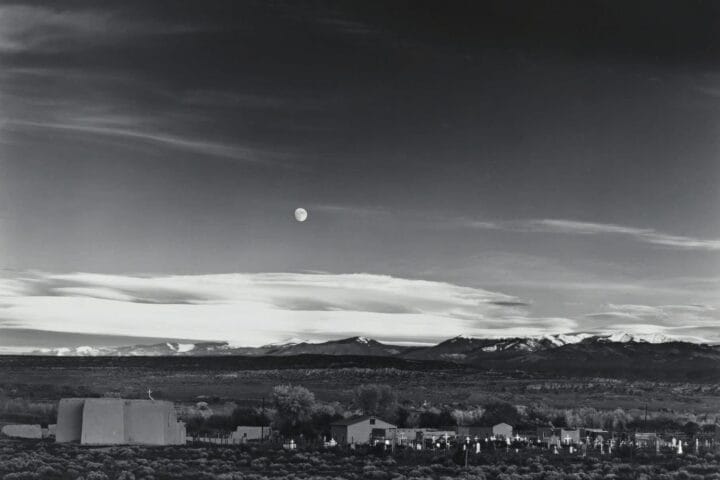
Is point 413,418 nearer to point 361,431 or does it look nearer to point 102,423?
point 361,431

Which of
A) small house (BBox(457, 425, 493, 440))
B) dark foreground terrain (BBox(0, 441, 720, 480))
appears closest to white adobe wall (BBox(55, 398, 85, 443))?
dark foreground terrain (BBox(0, 441, 720, 480))

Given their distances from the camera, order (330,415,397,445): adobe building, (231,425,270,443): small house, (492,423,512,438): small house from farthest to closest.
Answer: (492,423,512,438): small house
(231,425,270,443): small house
(330,415,397,445): adobe building

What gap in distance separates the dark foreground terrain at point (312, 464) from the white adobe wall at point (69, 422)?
257 centimetres

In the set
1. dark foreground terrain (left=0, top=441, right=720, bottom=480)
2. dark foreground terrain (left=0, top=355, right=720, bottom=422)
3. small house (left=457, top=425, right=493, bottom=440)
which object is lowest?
dark foreground terrain (left=0, top=441, right=720, bottom=480)

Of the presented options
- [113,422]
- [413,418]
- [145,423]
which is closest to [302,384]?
[413,418]

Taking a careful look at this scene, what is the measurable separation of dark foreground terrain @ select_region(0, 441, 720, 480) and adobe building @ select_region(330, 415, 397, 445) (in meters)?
9.08

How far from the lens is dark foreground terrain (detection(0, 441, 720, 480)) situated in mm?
40688

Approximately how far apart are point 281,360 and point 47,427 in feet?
384

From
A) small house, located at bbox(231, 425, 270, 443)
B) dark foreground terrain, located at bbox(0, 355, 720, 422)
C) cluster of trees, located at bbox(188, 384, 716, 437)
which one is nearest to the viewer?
small house, located at bbox(231, 425, 270, 443)

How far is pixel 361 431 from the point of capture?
2544 inches

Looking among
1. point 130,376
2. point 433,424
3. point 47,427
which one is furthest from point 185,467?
point 130,376

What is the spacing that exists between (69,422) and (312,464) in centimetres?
1570

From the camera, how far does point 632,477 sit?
140 feet

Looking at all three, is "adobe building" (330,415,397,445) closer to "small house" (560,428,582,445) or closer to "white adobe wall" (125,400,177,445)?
"small house" (560,428,582,445)
